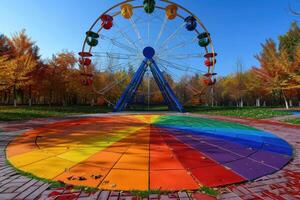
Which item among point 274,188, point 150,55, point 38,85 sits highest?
point 150,55

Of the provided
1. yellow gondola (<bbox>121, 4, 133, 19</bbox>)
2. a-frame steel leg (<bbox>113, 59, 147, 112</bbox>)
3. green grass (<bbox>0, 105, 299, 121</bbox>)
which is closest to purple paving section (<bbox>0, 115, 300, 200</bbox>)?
green grass (<bbox>0, 105, 299, 121</bbox>)

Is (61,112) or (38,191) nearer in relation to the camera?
(38,191)

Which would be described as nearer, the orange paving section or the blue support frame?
the orange paving section

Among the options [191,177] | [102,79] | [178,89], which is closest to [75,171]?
[191,177]

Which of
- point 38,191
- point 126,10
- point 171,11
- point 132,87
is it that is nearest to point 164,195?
point 38,191

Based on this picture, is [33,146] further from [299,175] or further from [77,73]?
[77,73]

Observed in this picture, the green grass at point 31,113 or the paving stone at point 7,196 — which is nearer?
the paving stone at point 7,196

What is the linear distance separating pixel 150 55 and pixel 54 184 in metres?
21.0

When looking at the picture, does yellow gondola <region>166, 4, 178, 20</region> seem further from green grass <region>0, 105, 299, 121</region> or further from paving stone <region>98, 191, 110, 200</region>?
paving stone <region>98, 191, 110, 200</region>

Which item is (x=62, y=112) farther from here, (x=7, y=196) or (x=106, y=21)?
(x=7, y=196)

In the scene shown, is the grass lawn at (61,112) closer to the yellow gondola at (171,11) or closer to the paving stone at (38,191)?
the yellow gondola at (171,11)

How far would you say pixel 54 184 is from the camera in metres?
4.14

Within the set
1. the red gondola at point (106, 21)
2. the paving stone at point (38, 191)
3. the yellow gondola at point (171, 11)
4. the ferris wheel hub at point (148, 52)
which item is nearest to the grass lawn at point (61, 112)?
the ferris wheel hub at point (148, 52)

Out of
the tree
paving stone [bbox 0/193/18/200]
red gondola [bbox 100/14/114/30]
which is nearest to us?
paving stone [bbox 0/193/18/200]
